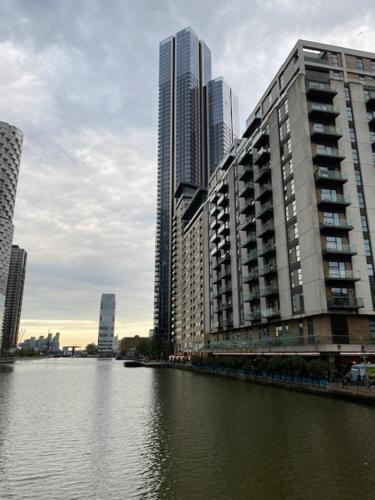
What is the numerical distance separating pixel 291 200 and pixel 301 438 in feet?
150

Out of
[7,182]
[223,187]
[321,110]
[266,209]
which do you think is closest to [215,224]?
[223,187]

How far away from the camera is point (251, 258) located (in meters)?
72.8

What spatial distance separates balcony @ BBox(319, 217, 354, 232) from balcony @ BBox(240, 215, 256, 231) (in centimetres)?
2062

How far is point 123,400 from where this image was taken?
130 feet

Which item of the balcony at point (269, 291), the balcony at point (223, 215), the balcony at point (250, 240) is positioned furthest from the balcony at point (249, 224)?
the balcony at point (269, 291)

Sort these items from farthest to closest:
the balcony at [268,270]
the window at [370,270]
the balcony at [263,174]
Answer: the balcony at [263,174] < the balcony at [268,270] < the window at [370,270]

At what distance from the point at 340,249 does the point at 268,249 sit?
556 inches

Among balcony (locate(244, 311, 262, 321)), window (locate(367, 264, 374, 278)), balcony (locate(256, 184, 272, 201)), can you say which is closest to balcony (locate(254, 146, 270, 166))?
→ balcony (locate(256, 184, 272, 201))

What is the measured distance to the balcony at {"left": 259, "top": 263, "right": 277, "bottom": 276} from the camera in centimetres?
6450

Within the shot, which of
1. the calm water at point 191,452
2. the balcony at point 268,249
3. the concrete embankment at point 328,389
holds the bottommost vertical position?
the calm water at point 191,452

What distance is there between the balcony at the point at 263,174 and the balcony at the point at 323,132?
11340 mm

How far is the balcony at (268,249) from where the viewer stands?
65.3 metres

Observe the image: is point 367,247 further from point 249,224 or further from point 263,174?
point 249,224

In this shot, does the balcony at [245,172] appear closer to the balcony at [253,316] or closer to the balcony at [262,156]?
the balcony at [262,156]
